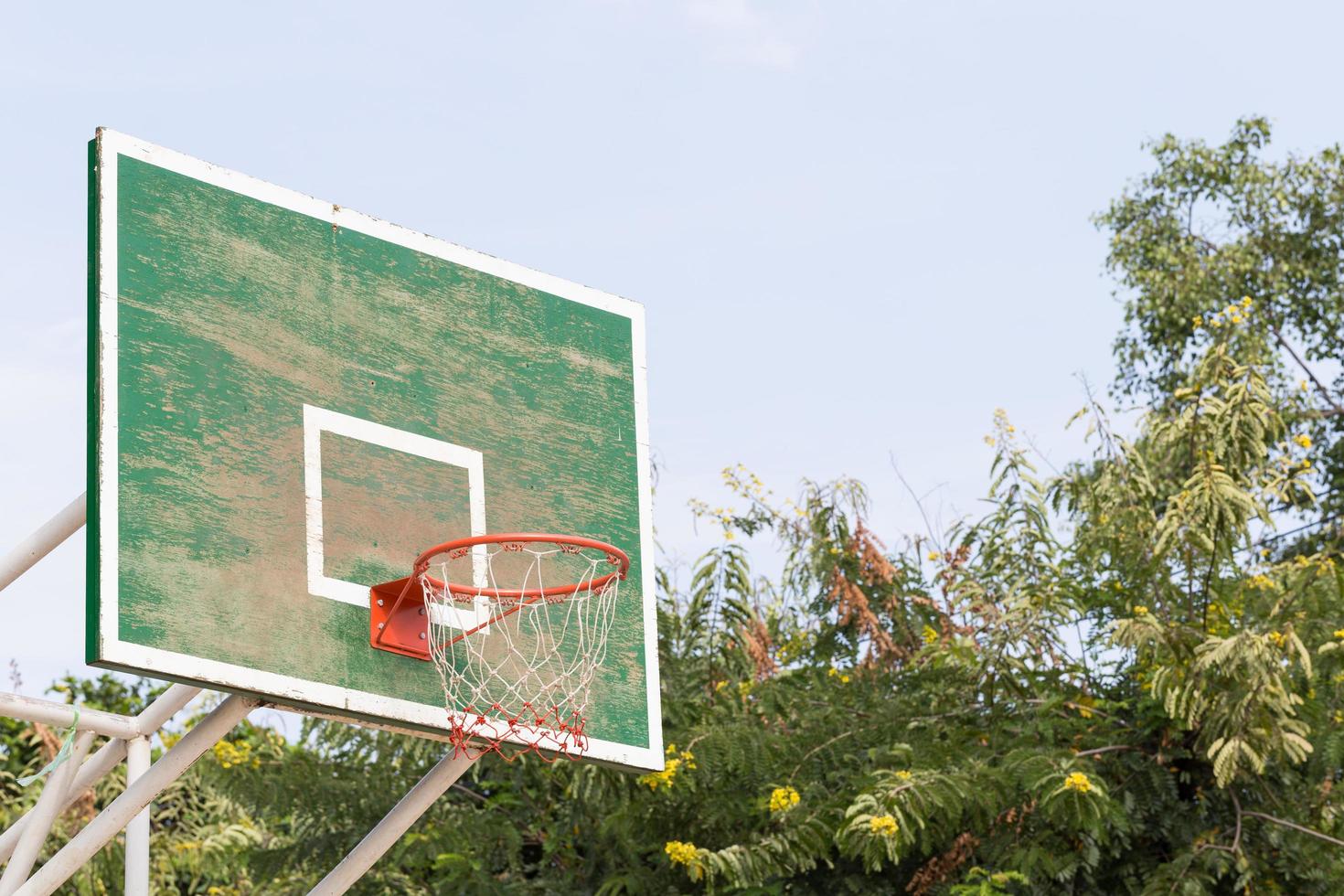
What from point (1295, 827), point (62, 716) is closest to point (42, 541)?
A: point (62, 716)

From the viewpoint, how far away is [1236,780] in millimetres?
10180

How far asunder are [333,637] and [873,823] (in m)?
3.99

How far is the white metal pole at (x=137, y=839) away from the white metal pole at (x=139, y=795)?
1.36 meters

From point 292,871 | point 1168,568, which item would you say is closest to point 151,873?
point 292,871

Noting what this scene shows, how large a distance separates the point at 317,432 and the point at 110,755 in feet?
5.45

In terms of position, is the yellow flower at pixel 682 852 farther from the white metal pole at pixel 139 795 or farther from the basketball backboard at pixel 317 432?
the white metal pole at pixel 139 795

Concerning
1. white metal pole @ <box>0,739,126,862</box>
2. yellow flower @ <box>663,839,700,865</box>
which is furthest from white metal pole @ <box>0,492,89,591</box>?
yellow flower @ <box>663,839,700,865</box>

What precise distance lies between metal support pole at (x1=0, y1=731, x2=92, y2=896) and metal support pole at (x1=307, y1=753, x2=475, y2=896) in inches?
36.1

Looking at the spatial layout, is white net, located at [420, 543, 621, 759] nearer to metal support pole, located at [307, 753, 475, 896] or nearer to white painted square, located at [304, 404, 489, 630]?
white painted square, located at [304, 404, 489, 630]

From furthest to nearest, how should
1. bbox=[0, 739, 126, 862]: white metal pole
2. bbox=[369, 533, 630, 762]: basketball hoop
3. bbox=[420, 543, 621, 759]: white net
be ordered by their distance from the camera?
bbox=[0, 739, 126, 862]: white metal pole
bbox=[420, 543, 621, 759]: white net
bbox=[369, 533, 630, 762]: basketball hoop

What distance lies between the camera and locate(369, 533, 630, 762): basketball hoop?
19.4 feet

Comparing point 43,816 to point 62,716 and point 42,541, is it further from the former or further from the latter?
point 42,541

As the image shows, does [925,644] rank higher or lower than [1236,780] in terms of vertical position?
higher

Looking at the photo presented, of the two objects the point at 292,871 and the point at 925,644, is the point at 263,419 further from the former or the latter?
the point at 292,871
